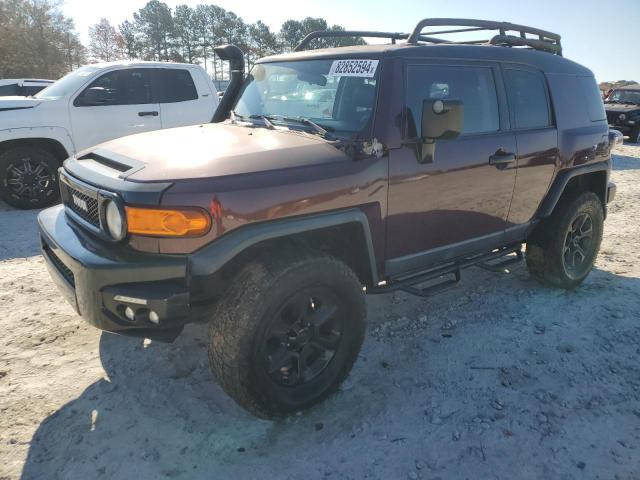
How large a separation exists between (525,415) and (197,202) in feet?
6.96

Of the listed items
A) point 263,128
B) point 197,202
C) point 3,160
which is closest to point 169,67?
point 3,160

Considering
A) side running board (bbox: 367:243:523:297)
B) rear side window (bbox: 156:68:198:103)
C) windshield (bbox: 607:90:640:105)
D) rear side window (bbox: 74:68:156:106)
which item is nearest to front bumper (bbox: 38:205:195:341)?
side running board (bbox: 367:243:523:297)

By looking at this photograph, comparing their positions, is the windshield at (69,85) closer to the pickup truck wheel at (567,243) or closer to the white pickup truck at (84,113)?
the white pickup truck at (84,113)

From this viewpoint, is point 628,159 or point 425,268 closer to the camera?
point 425,268

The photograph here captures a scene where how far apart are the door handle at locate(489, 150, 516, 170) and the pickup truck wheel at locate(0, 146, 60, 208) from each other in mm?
5772

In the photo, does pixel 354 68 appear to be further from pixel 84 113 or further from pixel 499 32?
pixel 84 113

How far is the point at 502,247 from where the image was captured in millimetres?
3867

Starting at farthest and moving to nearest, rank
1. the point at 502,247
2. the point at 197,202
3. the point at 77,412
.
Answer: the point at 502,247 < the point at 77,412 < the point at 197,202

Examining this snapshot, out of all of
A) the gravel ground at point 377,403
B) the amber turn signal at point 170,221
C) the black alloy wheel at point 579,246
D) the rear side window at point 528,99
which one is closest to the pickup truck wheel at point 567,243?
the black alloy wheel at point 579,246

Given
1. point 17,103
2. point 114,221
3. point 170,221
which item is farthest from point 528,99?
point 17,103

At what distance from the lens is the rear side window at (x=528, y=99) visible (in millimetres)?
3529

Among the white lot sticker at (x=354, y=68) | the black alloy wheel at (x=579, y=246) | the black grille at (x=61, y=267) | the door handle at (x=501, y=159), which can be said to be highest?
the white lot sticker at (x=354, y=68)

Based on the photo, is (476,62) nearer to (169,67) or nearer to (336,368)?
(336,368)

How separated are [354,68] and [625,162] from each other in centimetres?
1197
